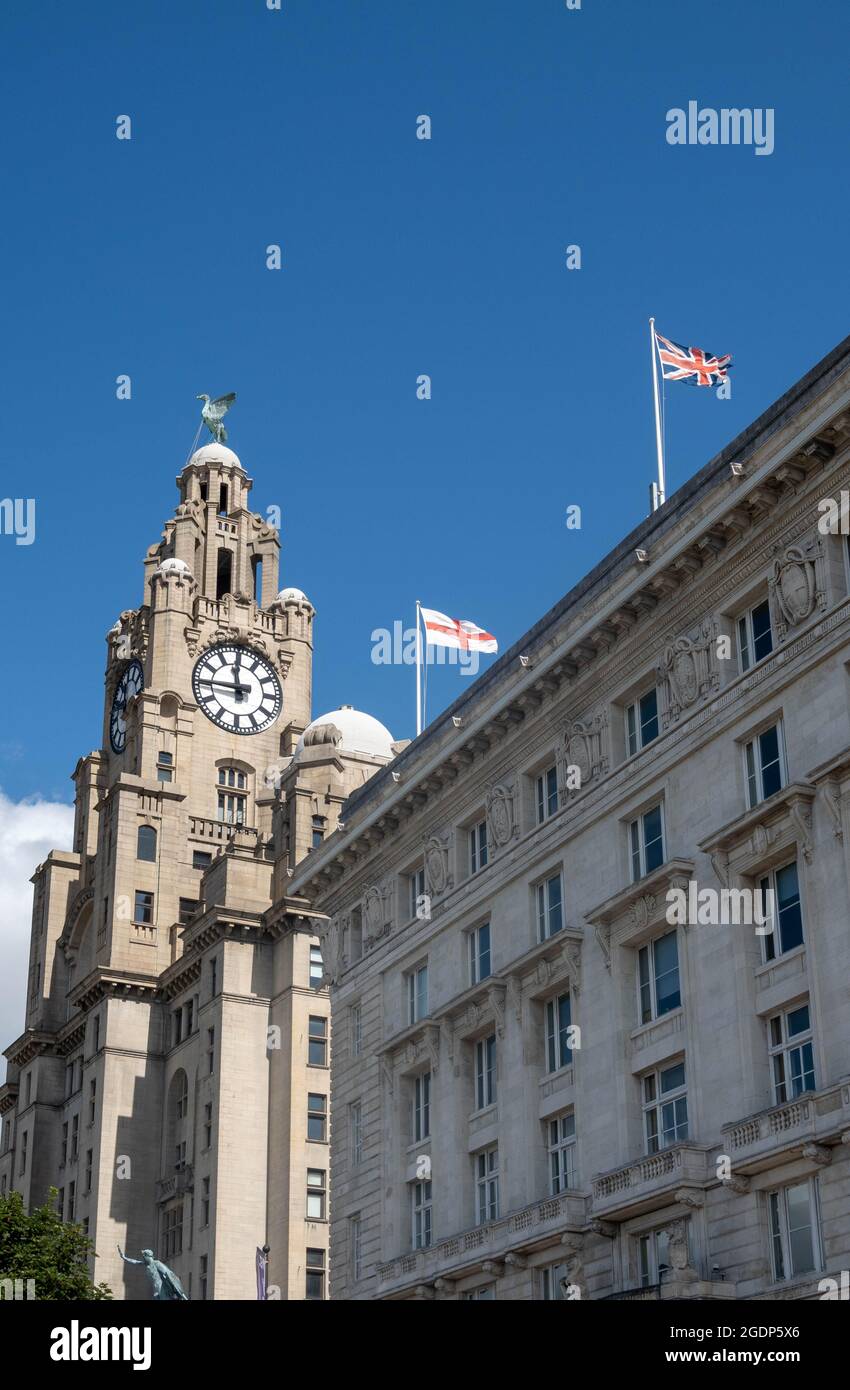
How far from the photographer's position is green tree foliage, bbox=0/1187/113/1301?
2635 inches

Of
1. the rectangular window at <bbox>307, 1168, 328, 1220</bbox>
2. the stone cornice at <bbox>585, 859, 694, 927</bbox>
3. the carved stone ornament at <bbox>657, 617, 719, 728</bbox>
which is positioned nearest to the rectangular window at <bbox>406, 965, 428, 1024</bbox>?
the stone cornice at <bbox>585, 859, 694, 927</bbox>

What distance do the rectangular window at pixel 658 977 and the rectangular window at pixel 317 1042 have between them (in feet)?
156

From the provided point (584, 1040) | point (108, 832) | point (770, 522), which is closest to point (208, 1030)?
point (108, 832)

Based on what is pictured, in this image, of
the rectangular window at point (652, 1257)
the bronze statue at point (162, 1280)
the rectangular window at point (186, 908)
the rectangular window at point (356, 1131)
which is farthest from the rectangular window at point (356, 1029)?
the rectangular window at point (186, 908)

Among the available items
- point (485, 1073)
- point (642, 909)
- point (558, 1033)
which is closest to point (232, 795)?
point (485, 1073)

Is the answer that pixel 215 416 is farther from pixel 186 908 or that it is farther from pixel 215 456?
pixel 186 908

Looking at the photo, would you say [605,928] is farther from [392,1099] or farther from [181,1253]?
[181,1253]

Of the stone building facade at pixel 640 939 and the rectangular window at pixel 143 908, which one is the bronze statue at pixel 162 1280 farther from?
the rectangular window at pixel 143 908

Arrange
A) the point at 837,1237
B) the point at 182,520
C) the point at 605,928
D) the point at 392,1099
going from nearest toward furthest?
1. the point at 837,1237
2. the point at 605,928
3. the point at 392,1099
4. the point at 182,520

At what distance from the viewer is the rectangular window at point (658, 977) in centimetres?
4831

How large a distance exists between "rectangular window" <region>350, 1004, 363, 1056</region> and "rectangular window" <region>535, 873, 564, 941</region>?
11710 mm

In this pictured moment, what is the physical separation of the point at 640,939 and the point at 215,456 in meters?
87.9

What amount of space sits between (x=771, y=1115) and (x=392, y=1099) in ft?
67.5
